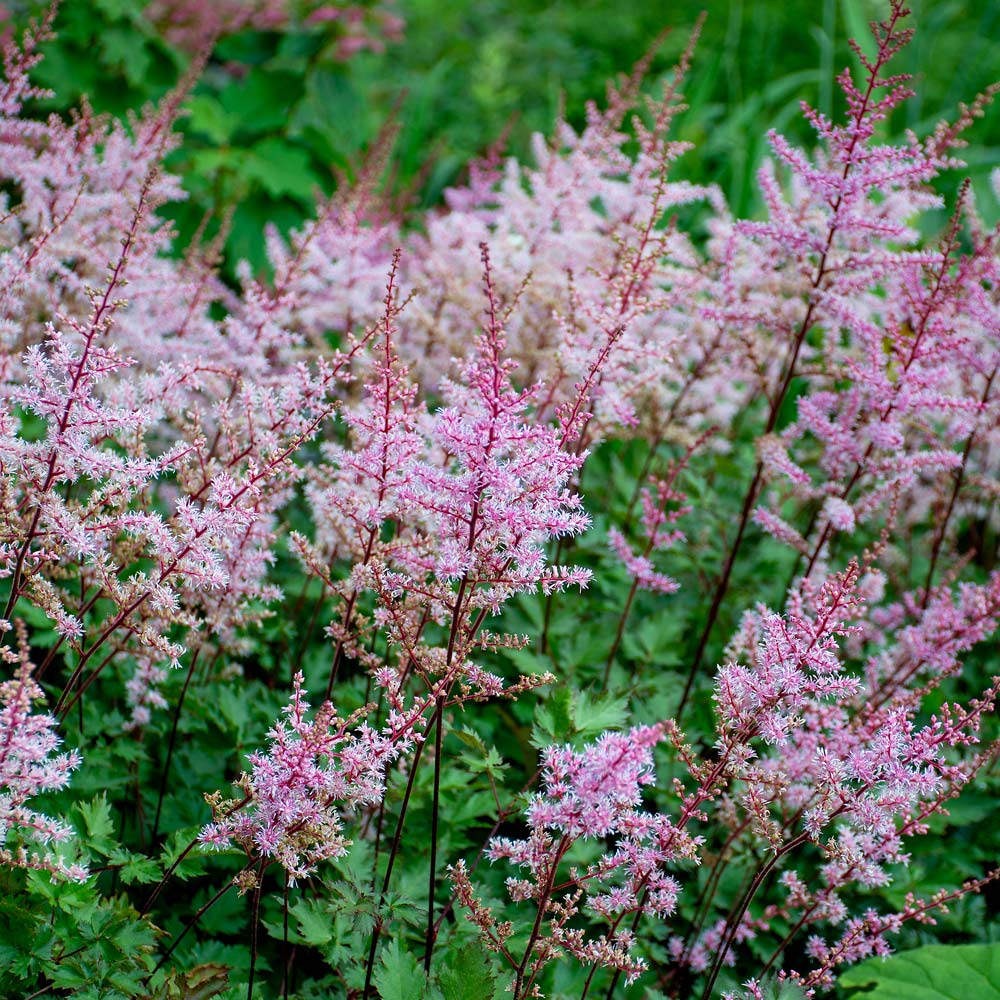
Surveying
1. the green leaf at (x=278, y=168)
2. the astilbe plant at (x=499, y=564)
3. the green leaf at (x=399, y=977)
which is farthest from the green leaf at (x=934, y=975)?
the green leaf at (x=278, y=168)

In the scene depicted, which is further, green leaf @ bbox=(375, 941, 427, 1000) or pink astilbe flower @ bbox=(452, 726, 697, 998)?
green leaf @ bbox=(375, 941, 427, 1000)

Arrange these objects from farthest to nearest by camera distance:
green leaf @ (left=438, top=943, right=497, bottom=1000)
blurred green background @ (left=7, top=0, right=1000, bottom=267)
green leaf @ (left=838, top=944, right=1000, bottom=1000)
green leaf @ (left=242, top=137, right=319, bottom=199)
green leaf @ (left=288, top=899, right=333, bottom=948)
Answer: blurred green background @ (left=7, top=0, right=1000, bottom=267) < green leaf @ (left=242, top=137, right=319, bottom=199) < green leaf @ (left=838, top=944, right=1000, bottom=1000) < green leaf @ (left=288, top=899, right=333, bottom=948) < green leaf @ (left=438, top=943, right=497, bottom=1000)

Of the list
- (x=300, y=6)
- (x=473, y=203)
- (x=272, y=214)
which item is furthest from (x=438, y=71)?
(x=473, y=203)

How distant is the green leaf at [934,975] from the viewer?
2.44 meters

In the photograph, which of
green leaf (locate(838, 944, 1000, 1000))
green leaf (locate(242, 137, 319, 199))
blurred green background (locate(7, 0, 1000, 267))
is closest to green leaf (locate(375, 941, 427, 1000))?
green leaf (locate(838, 944, 1000, 1000))

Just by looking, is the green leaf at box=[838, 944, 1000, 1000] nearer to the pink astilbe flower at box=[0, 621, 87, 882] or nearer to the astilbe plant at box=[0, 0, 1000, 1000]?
the astilbe plant at box=[0, 0, 1000, 1000]

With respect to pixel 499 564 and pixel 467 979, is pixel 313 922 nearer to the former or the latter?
pixel 467 979

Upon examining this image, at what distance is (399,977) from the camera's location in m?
2.02

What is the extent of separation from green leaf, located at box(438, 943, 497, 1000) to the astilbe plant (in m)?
0.06

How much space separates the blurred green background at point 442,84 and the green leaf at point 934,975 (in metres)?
3.18

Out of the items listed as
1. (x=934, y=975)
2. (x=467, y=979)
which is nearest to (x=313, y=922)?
(x=467, y=979)

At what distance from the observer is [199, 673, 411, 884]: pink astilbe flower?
1.73 meters

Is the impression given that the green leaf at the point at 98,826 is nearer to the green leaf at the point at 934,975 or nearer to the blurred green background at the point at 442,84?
the green leaf at the point at 934,975

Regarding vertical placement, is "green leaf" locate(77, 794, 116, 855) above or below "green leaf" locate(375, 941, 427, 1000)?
above
